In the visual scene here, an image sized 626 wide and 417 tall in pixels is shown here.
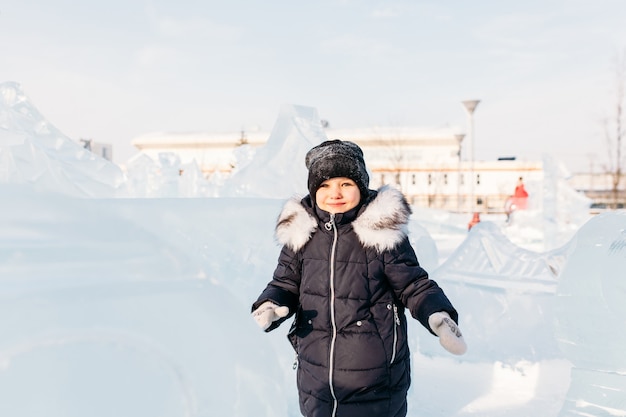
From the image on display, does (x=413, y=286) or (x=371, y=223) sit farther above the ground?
(x=371, y=223)

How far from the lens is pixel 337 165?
196cm

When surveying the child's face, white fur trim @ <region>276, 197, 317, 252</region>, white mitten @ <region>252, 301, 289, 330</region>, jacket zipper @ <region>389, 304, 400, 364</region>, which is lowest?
jacket zipper @ <region>389, 304, 400, 364</region>

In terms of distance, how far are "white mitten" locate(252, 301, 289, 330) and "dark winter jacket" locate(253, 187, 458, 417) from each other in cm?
5

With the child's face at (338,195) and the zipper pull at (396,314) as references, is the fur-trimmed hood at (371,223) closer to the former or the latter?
the child's face at (338,195)

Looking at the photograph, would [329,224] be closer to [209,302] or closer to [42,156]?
[209,302]

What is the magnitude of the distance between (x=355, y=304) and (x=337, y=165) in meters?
0.46

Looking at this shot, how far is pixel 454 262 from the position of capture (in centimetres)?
439

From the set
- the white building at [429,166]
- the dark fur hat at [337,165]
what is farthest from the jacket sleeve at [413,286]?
the white building at [429,166]

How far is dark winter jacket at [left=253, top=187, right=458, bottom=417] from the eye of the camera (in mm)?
1788

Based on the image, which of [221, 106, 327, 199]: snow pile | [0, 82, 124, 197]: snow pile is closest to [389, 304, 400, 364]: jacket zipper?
[221, 106, 327, 199]: snow pile

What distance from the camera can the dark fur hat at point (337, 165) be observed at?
6.44ft

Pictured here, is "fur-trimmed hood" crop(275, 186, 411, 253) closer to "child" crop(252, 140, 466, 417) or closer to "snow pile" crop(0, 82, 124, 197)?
"child" crop(252, 140, 466, 417)

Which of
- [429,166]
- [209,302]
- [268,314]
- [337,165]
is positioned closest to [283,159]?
[337,165]

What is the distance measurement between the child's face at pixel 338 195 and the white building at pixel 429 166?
31500 mm
